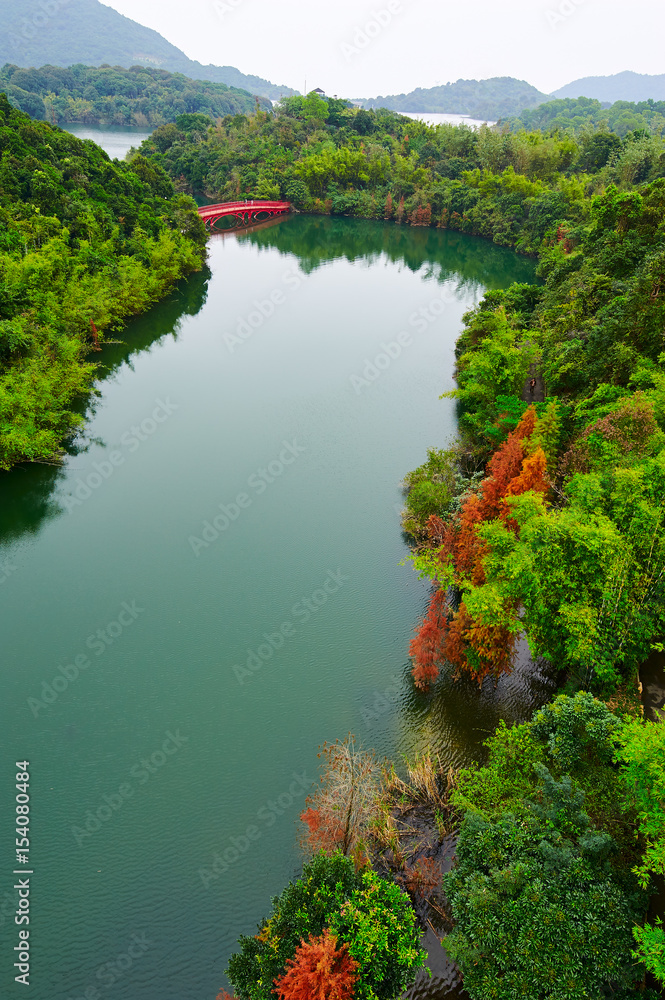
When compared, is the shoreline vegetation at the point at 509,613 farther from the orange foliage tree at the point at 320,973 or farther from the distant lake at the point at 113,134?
→ the distant lake at the point at 113,134

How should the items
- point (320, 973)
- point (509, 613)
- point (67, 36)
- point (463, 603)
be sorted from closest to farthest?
1. point (320, 973)
2. point (509, 613)
3. point (463, 603)
4. point (67, 36)

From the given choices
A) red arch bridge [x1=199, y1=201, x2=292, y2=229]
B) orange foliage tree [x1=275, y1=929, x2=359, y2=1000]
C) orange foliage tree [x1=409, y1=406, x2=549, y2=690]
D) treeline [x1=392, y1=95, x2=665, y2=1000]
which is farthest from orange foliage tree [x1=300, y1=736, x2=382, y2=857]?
red arch bridge [x1=199, y1=201, x2=292, y2=229]

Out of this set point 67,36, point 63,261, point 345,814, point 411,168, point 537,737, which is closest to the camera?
point 345,814

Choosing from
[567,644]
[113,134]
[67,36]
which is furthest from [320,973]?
[67,36]

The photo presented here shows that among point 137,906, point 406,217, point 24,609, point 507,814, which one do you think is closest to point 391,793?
point 507,814

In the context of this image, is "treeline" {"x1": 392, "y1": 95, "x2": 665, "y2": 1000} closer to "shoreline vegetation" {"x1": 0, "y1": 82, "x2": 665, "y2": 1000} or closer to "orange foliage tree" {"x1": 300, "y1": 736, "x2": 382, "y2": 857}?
"shoreline vegetation" {"x1": 0, "y1": 82, "x2": 665, "y2": 1000}

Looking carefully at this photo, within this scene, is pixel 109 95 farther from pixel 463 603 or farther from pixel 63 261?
pixel 463 603

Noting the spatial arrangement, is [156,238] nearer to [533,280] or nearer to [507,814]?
[533,280]
